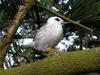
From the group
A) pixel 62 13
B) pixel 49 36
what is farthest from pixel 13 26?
pixel 49 36

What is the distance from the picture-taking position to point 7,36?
3.07 ft

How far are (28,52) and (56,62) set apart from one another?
0.27 meters

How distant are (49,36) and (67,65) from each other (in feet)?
1.92

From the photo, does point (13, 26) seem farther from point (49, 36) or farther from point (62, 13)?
point (49, 36)

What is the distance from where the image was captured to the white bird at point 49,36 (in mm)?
1259

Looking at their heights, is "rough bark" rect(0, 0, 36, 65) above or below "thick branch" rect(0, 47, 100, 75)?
above

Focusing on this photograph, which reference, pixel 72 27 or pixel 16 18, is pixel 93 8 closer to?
pixel 72 27

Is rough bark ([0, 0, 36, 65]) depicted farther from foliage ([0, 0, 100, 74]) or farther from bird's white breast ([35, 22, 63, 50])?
bird's white breast ([35, 22, 63, 50])

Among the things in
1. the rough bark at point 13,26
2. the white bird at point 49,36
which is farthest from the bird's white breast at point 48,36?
the rough bark at point 13,26

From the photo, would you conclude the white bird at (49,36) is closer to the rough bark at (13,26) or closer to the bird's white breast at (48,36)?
the bird's white breast at (48,36)

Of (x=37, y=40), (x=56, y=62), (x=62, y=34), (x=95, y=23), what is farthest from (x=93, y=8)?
(x=37, y=40)

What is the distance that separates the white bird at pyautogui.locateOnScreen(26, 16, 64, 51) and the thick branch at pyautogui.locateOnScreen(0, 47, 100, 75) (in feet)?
1.33

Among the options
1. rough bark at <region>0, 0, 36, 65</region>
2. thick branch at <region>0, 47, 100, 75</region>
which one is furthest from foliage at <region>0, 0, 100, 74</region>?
thick branch at <region>0, 47, 100, 75</region>

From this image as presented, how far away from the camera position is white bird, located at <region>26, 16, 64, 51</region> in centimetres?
126
